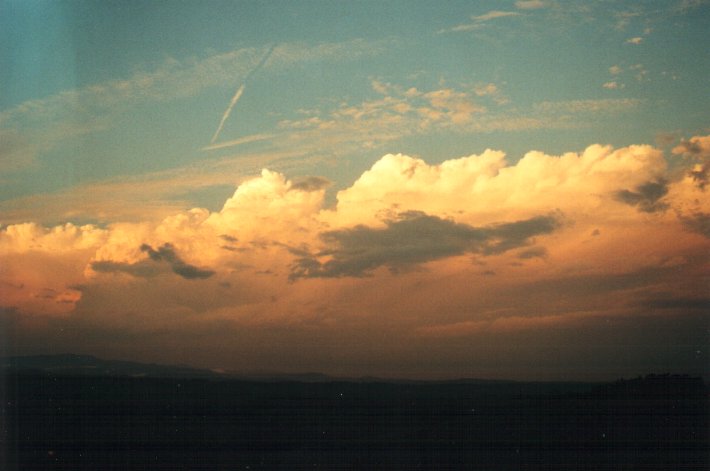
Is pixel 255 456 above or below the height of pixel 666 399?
below

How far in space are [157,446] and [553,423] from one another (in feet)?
11.2

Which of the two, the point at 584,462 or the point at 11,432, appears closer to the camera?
the point at 11,432

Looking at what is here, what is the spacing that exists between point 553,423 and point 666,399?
3.02 ft

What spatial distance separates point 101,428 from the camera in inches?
179

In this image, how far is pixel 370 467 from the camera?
4371mm

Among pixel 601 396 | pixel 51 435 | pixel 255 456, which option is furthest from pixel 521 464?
pixel 51 435

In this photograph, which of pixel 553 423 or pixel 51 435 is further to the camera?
pixel 553 423

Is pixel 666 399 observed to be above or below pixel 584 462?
above

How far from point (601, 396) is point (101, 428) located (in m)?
4.22

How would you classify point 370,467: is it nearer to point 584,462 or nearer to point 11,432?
point 584,462

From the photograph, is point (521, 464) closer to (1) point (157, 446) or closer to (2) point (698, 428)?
(2) point (698, 428)

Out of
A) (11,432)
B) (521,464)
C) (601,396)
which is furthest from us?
(601,396)

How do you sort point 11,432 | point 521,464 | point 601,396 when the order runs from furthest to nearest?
point 601,396 → point 521,464 → point 11,432

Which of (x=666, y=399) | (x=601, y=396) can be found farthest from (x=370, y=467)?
(x=666, y=399)
